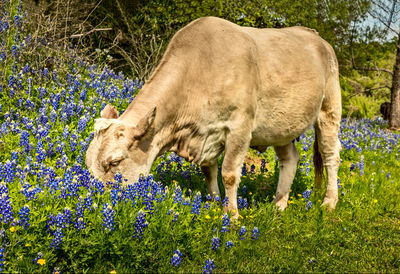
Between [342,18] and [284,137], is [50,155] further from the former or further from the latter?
[342,18]

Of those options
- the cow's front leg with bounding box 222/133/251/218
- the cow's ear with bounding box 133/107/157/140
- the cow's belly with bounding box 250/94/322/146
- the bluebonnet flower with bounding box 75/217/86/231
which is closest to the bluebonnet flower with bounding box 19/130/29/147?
the cow's ear with bounding box 133/107/157/140

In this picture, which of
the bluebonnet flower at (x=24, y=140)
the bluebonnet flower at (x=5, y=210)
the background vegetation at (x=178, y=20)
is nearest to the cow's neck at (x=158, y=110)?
the bluebonnet flower at (x=5, y=210)

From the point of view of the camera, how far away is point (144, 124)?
14.3 ft

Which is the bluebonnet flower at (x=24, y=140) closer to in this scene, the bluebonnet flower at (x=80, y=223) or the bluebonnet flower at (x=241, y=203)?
the bluebonnet flower at (x=80, y=223)

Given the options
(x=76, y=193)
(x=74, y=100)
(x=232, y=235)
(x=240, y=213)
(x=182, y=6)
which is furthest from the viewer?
(x=182, y=6)

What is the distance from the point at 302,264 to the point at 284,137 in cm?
215

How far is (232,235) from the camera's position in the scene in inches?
181

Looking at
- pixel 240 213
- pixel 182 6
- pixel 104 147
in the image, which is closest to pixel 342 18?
pixel 182 6

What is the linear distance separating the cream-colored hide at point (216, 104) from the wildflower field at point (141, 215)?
0.40 meters

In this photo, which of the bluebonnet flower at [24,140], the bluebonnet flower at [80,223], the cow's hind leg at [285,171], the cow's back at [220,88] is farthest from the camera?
the cow's hind leg at [285,171]

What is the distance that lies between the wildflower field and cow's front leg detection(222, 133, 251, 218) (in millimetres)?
200

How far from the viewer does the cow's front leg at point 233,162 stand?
5.15 metres

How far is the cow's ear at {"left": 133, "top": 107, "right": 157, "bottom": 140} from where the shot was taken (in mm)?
4340

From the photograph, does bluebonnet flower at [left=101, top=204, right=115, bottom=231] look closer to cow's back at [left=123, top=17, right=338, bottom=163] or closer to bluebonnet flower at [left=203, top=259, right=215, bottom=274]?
bluebonnet flower at [left=203, top=259, right=215, bottom=274]
